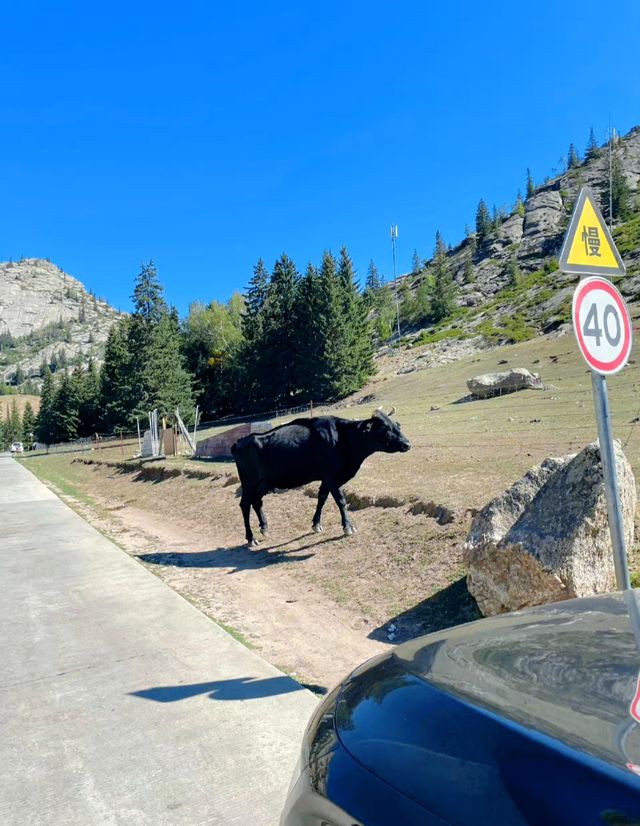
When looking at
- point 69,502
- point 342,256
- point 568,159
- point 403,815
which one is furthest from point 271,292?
point 568,159

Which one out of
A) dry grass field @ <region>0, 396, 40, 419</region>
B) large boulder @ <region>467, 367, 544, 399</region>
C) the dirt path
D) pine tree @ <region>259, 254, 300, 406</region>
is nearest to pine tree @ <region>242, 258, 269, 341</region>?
pine tree @ <region>259, 254, 300, 406</region>

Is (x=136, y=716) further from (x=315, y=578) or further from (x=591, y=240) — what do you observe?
(x=591, y=240)

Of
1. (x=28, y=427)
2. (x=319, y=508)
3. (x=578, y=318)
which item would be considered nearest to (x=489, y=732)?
(x=578, y=318)

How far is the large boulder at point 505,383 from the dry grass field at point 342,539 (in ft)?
25.2

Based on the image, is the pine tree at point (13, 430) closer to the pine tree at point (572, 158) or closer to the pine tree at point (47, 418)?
the pine tree at point (47, 418)

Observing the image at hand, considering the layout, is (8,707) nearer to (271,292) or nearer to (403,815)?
(403,815)

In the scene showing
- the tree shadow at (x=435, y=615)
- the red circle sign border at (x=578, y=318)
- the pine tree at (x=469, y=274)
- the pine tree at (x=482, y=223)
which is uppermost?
the pine tree at (x=482, y=223)

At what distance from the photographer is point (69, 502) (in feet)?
60.6

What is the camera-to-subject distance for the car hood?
1.33 metres

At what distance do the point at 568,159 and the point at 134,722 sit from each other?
219728 mm

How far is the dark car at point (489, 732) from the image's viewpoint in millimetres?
1321

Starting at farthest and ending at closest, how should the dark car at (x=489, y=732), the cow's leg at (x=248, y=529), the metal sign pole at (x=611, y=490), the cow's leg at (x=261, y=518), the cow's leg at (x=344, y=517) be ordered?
the cow's leg at (x=261, y=518) → the cow's leg at (x=248, y=529) → the cow's leg at (x=344, y=517) → the metal sign pole at (x=611, y=490) → the dark car at (x=489, y=732)

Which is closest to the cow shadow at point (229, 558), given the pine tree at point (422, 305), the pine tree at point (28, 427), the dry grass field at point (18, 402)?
the pine tree at point (422, 305)

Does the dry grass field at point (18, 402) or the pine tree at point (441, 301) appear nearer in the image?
the pine tree at point (441, 301)
